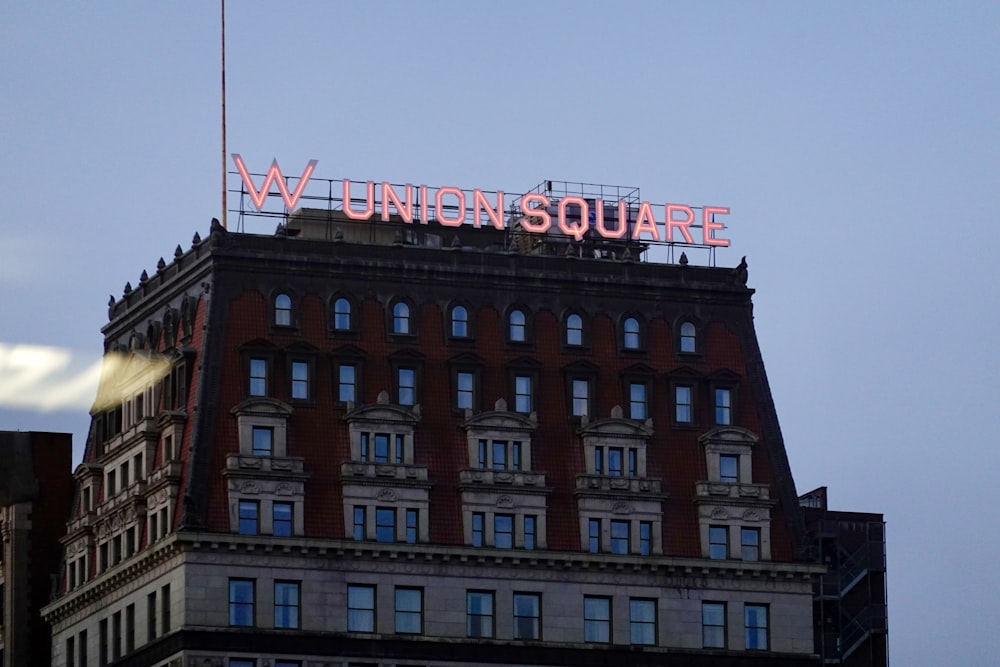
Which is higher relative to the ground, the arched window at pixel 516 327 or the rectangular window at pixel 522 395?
the arched window at pixel 516 327

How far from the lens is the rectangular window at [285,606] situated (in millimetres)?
174500

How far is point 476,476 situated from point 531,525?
445 cm

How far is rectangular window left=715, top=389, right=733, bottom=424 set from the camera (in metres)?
187

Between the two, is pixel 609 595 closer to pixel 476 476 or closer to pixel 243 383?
pixel 476 476

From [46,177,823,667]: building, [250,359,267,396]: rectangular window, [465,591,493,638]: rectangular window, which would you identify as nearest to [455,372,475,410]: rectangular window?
[46,177,823,667]: building

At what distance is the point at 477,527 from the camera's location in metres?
180

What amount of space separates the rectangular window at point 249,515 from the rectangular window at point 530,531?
16.2 m

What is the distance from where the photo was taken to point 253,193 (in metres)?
183

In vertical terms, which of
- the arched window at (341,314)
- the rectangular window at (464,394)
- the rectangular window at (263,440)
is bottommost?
the rectangular window at (263,440)

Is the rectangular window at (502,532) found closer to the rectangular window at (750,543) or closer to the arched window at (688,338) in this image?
the rectangular window at (750,543)

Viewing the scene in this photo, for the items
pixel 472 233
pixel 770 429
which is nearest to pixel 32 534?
pixel 472 233

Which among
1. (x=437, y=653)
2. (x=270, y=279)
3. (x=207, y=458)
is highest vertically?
(x=270, y=279)

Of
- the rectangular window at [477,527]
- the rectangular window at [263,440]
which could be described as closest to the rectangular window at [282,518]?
the rectangular window at [263,440]

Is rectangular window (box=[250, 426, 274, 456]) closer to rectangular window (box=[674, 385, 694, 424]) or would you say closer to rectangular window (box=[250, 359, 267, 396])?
rectangular window (box=[250, 359, 267, 396])
